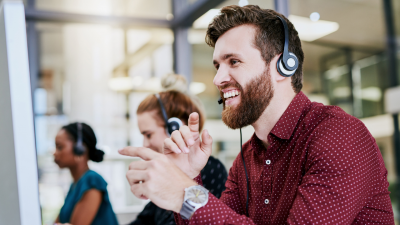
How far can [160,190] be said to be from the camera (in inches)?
28.5

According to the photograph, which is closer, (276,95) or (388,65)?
(276,95)

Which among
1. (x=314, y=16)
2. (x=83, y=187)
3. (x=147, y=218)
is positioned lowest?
(x=147, y=218)

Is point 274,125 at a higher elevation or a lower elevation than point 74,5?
lower

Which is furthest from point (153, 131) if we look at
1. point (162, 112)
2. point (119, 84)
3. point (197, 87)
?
point (119, 84)

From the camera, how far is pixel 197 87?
3279mm

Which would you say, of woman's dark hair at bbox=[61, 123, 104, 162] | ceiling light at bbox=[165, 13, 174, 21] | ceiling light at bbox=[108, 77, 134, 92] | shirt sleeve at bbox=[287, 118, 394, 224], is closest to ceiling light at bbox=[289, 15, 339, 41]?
shirt sleeve at bbox=[287, 118, 394, 224]

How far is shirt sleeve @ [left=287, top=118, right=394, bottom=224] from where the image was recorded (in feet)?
2.57

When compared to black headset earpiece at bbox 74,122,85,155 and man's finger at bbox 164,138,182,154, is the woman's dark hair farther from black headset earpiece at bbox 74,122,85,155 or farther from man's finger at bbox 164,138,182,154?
man's finger at bbox 164,138,182,154

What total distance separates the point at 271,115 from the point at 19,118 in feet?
2.60

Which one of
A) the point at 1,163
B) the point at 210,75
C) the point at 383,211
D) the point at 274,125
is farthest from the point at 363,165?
the point at 210,75

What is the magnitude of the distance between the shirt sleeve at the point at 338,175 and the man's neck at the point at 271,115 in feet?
0.70

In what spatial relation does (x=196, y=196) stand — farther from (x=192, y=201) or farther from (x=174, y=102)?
(x=174, y=102)

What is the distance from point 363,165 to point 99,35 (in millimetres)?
3022

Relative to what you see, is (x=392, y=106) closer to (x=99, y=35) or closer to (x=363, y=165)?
(x=363, y=165)
